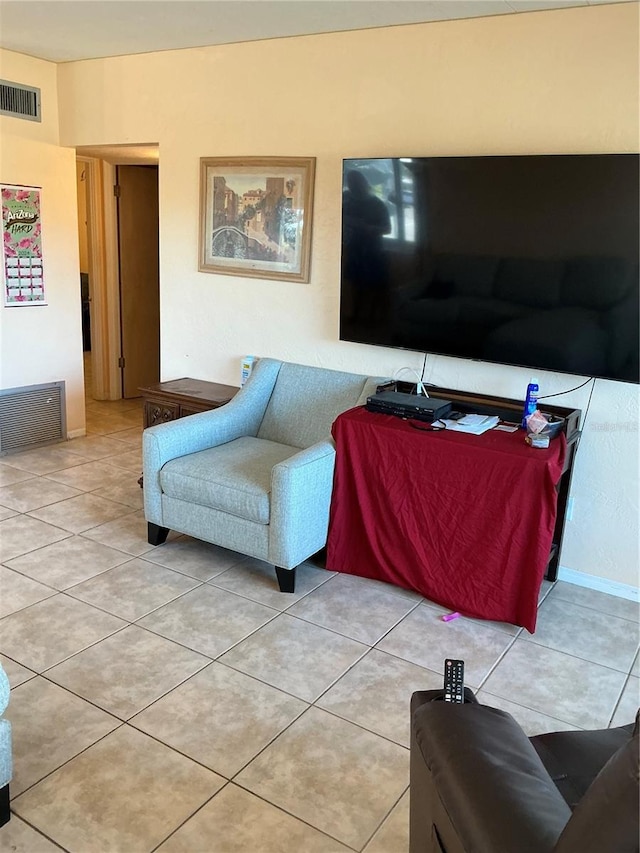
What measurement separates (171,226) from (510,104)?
215 cm

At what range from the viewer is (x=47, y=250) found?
4.81 meters

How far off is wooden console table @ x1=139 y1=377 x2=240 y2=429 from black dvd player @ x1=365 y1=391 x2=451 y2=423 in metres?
1.02

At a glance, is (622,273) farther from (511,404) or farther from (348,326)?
(348,326)

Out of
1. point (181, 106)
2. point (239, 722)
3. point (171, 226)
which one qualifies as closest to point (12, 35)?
point (181, 106)

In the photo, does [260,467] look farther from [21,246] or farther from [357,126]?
[21,246]

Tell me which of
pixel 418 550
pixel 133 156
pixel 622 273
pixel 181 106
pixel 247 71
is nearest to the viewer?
pixel 622 273

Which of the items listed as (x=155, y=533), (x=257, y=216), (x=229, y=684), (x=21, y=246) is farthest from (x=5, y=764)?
(x=21, y=246)

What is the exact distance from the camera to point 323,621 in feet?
9.71

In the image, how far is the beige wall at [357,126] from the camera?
302 cm

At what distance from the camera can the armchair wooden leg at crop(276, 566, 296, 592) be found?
3.15 meters

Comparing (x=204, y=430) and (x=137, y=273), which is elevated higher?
(x=137, y=273)

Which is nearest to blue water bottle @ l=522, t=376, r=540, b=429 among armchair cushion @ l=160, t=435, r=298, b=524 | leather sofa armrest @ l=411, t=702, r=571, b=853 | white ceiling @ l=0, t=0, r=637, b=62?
armchair cushion @ l=160, t=435, r=298, b=524

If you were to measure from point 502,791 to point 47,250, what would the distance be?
4.53 meters

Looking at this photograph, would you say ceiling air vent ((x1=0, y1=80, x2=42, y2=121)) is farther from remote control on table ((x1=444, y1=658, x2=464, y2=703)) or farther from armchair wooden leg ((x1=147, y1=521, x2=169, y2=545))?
remote control on table ((x1=444, y1=658, x2=464, y2=703))
